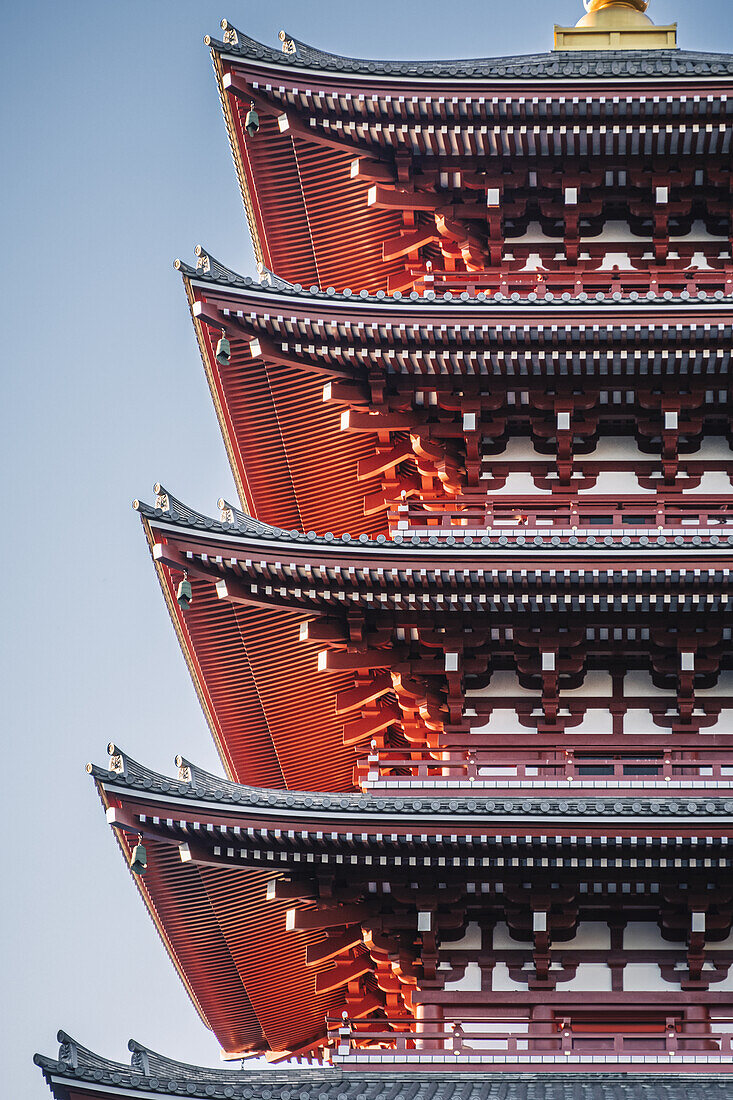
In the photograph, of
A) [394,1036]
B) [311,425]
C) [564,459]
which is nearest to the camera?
[394,1036]

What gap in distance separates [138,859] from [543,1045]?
5.23 meters

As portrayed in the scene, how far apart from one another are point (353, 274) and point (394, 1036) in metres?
11.5

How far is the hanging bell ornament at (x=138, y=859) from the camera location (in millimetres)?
18875

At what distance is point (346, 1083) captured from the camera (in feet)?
57.7

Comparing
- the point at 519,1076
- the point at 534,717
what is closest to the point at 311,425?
the point at 534,717

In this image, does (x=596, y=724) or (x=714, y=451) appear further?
(x=714, y=451)

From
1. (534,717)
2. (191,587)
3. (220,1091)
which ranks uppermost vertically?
(191,587)

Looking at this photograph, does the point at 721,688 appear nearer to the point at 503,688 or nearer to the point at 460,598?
the point at 503,688

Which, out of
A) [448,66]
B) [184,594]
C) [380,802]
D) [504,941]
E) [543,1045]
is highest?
[448,66]

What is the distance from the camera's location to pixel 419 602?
19797 millimetres

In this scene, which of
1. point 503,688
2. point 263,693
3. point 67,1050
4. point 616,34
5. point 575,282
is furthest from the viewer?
point 616,34

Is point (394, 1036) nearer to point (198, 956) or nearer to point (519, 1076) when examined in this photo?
point (519, 1076)

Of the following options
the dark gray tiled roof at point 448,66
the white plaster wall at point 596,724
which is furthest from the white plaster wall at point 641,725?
the dark gray tiled roof at point 448,66

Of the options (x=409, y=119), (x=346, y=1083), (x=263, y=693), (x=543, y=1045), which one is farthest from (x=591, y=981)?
(x=409, y=119)
